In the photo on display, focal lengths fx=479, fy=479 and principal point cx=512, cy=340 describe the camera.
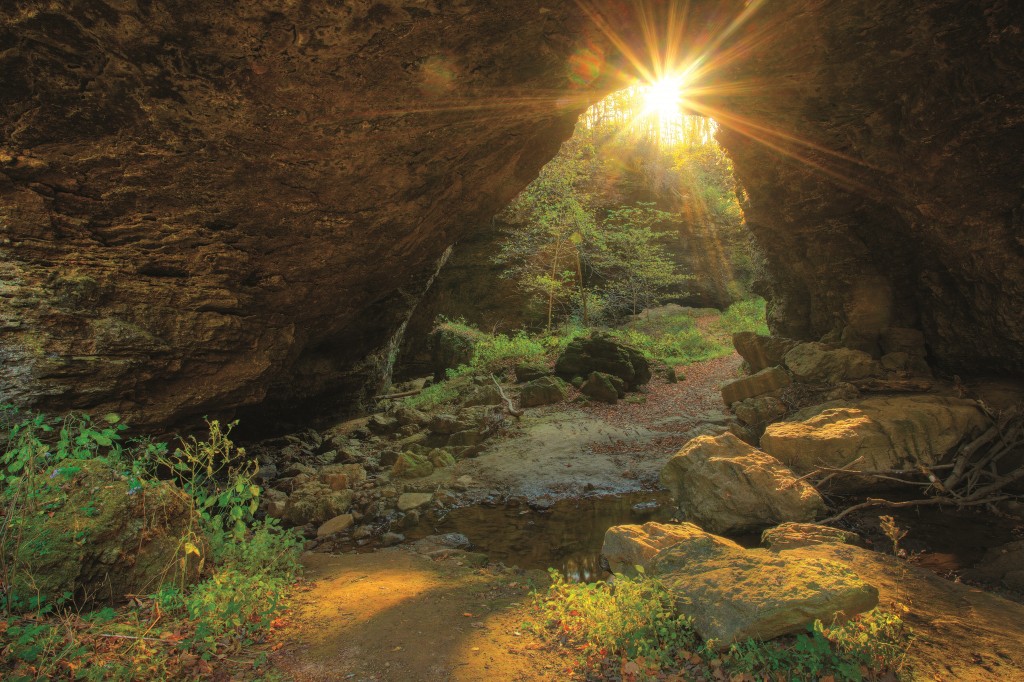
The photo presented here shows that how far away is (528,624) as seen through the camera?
4.02 metres

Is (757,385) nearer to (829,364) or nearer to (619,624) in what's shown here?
(829,364)

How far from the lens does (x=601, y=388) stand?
14000 millimetres

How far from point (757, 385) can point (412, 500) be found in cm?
854

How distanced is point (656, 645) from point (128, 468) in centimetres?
526

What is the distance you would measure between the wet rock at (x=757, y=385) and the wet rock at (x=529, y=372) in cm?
583

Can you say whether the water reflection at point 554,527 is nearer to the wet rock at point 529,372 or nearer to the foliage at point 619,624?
the foliage at point 619,624

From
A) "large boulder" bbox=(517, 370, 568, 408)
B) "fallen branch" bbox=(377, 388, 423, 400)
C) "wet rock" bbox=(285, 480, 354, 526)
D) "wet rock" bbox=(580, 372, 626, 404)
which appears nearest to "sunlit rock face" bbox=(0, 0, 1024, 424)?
"wet rock" bbox=(285, 480, 354, 526)

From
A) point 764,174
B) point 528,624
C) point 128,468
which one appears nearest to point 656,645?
point 528,624

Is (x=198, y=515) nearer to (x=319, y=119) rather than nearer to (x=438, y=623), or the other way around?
(x=438, y=623)

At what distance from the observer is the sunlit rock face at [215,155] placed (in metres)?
5.09

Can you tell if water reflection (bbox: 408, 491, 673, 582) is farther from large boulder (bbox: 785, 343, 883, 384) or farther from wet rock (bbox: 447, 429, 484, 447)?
large boulder (bbox: 785, 343, 883, 384)

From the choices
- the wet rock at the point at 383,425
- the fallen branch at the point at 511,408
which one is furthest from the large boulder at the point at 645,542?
the wet rock at the point at 383,425

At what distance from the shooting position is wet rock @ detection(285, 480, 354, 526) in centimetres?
735

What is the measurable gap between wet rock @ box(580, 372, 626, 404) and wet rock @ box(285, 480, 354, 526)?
25.9ft
